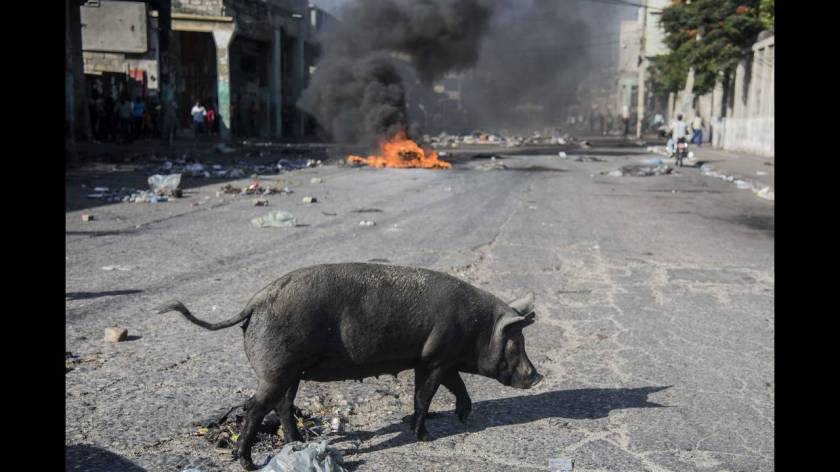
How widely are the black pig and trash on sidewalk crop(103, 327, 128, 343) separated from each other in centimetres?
178

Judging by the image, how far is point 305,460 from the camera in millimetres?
2838

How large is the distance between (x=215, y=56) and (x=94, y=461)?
1421 inches

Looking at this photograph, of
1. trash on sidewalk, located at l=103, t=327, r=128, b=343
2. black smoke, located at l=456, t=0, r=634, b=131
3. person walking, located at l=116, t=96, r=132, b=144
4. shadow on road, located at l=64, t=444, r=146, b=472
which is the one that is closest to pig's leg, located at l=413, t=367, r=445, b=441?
shadow on road, located at l=64, t=444, r=146, b=472

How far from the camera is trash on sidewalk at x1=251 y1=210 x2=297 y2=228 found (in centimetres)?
948

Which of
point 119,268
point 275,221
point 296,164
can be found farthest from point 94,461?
point 296,164

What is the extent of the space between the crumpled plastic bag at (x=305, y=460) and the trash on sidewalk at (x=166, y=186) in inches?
400

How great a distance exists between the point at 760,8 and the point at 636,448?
29978 millimetres

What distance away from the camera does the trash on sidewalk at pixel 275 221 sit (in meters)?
9.48

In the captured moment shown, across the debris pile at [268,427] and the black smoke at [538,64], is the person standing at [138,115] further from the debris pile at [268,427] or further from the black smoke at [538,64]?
the debris pile at [268,427]

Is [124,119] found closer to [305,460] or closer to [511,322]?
[511,322]

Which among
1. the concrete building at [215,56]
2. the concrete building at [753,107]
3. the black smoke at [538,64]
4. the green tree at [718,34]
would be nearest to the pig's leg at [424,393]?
the concrete building at [215,56]

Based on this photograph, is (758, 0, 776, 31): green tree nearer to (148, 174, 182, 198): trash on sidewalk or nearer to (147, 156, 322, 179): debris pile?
(147, 156, 322, 179): debris pile

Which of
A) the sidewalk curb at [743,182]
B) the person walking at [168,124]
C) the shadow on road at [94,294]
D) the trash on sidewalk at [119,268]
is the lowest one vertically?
the shadow on road at [94,294]
